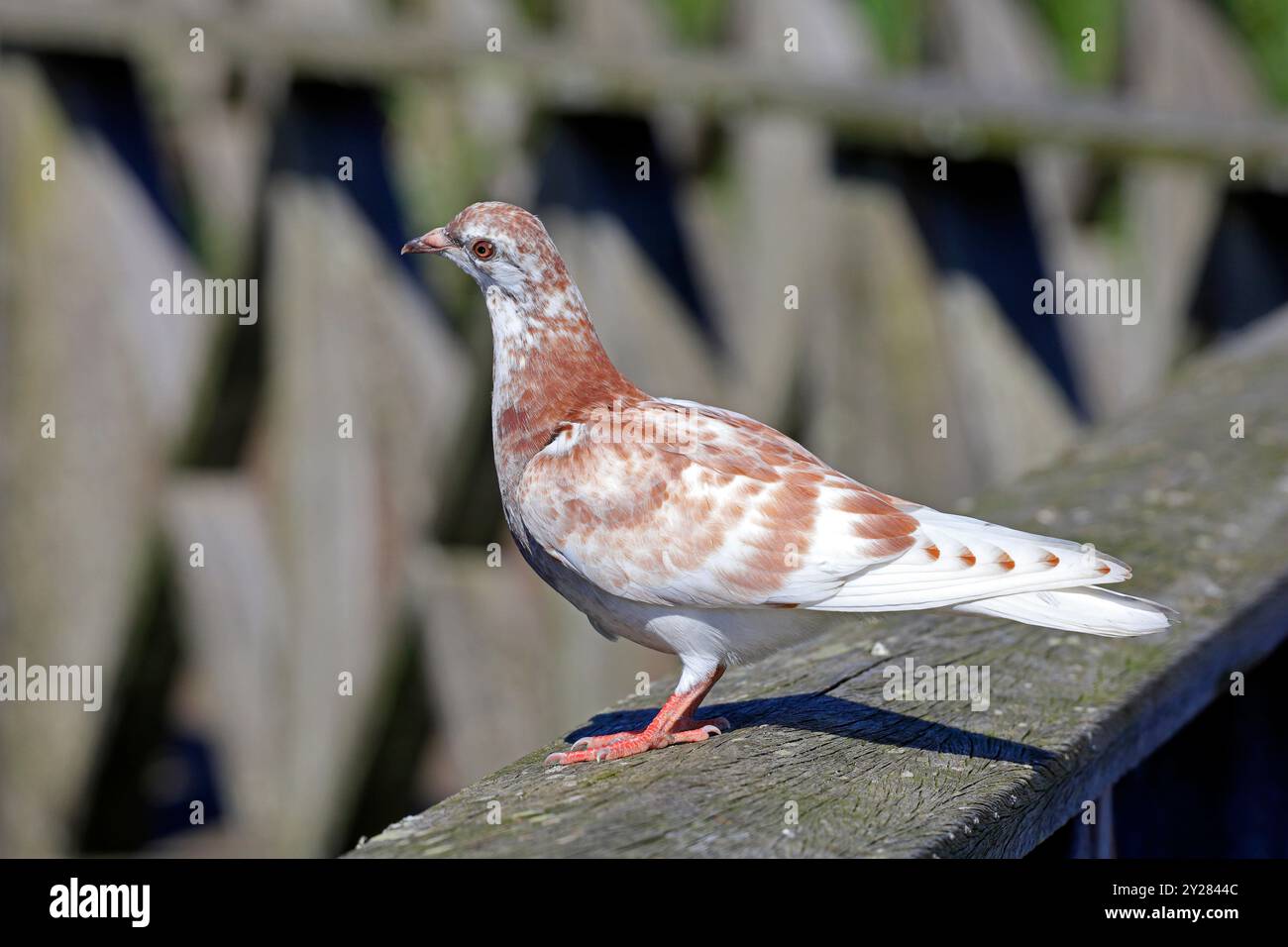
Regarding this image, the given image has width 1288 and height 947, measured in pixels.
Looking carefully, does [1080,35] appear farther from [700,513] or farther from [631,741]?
[631,741]

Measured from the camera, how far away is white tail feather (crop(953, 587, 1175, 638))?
6.67ft

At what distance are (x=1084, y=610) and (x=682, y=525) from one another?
54 cm

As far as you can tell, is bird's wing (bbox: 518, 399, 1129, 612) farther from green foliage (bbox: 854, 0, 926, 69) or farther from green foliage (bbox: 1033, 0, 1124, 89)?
green foliage (bbox: 1033, 0, 1124, 89)

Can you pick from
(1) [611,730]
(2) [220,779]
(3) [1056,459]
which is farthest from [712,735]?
(2) [220,779]

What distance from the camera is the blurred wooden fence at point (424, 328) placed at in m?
4.21

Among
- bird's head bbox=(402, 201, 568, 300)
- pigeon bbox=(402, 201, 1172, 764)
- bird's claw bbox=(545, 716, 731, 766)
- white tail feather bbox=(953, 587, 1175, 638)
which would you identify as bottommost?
bird's claw bbox=(545, 716, 731, 766)

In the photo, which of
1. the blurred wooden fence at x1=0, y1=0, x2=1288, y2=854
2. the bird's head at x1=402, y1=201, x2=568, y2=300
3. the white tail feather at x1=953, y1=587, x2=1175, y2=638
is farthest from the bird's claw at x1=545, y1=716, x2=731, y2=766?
the blurred wooden fence at x1=0, y1=0, x2=1288, y2=854

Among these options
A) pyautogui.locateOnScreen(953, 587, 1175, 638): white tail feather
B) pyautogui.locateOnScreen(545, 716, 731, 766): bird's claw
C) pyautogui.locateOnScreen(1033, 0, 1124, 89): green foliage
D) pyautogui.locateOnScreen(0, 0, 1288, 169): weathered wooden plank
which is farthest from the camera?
pyautogui.locateOnScreen(1033, 0, 1124, 89): green foliage

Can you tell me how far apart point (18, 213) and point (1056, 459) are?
12.7ft

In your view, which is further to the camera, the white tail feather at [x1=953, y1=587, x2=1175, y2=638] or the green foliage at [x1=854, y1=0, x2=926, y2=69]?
the green foliage at [x1=854, y1=0, x2=926, y2=69]

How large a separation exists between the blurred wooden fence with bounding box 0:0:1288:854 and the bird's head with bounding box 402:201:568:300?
1.72 metres

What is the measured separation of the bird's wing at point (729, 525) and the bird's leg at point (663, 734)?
0.45ft
